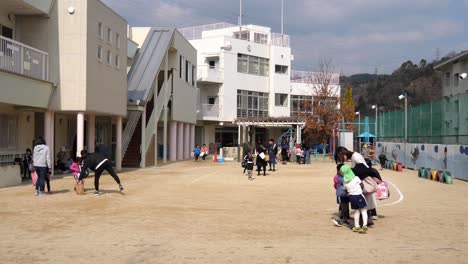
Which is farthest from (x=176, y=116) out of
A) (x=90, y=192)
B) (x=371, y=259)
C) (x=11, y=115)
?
(x=371, y=259)

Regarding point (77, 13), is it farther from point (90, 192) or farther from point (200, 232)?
point (200, 232)

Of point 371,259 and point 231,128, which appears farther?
point 231,128

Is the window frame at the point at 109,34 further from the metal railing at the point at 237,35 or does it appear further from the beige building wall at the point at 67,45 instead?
the metal railing at the point at 237,35

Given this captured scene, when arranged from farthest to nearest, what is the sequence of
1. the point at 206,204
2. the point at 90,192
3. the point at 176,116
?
the point at 176,116
the point at 90,192
the point at 206,204

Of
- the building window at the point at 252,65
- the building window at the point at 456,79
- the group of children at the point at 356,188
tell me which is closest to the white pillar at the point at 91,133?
the group of children at the point at 356,188

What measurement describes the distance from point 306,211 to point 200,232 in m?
3.82

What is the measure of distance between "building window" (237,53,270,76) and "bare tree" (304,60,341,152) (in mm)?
6094

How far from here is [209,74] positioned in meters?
53.5

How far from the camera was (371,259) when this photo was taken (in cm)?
778

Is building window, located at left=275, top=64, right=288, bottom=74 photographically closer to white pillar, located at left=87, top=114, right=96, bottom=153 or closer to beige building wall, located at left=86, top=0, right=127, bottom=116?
beige building wall, located at left=86, top=0, right=127, bottom=116

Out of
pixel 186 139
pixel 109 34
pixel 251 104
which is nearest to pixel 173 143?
pixel 186 139

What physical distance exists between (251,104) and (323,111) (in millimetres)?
7742

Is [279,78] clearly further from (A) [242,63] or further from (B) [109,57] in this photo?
(B) [109,57]

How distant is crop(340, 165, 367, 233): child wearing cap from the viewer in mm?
10148
